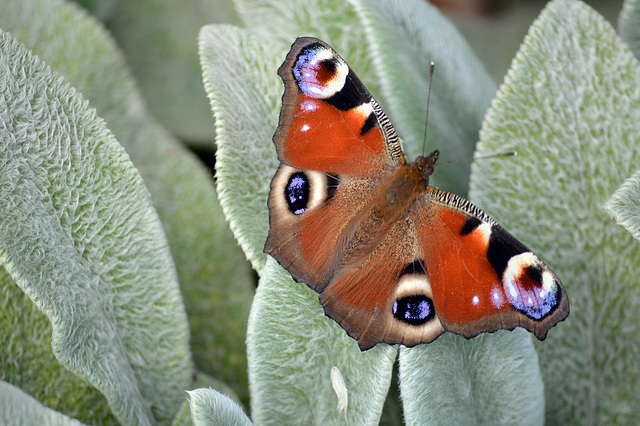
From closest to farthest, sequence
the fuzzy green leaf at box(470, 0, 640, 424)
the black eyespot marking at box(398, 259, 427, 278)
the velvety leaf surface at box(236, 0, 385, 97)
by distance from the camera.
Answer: the black eyespot marking at box(398, 259, 427, 278), the fuzzy green leaf at box(470, 0, 640, 424), the velvety leaf surface at box(236, 0, 385, 97)

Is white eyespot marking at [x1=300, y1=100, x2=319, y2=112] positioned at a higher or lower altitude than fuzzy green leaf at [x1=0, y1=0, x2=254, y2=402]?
higher

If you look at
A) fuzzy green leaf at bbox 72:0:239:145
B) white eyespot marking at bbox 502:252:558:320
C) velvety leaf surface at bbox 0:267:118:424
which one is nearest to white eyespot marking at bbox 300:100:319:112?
white eyespot marking at bbox 502:252:558:320

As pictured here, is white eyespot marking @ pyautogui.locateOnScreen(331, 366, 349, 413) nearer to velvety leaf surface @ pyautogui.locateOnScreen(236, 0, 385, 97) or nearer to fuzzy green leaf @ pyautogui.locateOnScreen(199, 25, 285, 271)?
fuzzy green leaf @ pyautogui.locateOnScreen(199, 25, 285, 271)

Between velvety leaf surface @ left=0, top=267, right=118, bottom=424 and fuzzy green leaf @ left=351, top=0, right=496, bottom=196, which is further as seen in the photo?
fuzzy green leaf @ left=351, top=0, right=496, bottom=196

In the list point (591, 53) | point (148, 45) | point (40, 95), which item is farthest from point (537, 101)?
point (148, 45)

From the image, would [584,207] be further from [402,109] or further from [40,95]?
[40,95]

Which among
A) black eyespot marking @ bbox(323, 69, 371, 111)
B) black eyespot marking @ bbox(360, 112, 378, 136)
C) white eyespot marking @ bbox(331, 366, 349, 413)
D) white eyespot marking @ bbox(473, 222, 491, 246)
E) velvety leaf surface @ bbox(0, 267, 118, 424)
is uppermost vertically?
black eyespot marking @ bbox(323, 69, 371, 111)

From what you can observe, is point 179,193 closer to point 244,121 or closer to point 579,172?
point 244,121
